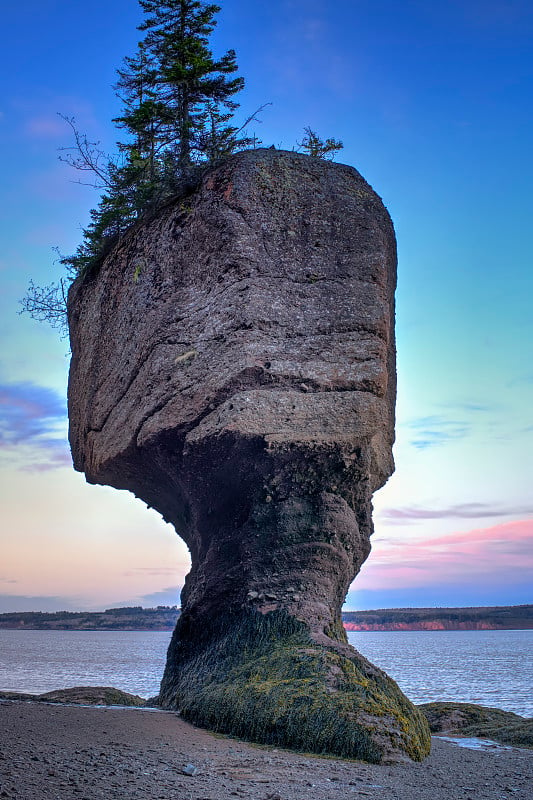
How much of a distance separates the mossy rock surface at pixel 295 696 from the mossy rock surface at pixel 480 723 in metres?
3.46

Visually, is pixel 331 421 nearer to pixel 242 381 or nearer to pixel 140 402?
pixel 242 381

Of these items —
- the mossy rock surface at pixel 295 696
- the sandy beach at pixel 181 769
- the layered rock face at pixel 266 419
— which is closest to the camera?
the sandy beach at pixel 181 769

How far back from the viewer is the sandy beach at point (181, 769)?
17.6ft

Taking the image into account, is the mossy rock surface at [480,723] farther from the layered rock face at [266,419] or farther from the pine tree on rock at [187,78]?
the pine tree on rock at [187,78]

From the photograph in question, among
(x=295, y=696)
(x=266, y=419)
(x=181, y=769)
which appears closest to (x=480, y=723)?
(x=295, y=696)

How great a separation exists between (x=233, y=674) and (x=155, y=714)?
1226 mm

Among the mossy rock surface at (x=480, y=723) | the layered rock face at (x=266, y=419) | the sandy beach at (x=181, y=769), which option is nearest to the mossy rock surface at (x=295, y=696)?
the layered rock face at (x=266, y=419)

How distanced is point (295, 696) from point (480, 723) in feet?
22.7

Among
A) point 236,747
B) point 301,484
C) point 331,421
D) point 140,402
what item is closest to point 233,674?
point 236,747

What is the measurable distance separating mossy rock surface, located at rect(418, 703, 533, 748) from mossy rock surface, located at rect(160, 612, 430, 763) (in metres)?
3.46

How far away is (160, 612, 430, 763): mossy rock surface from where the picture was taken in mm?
8172

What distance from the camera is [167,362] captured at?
11.8 m

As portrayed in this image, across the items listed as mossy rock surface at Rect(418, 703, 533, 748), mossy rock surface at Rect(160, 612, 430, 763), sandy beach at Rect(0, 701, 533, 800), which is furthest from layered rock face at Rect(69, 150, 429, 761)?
mossy rock surface at Rect(418, 703, 533, 748)

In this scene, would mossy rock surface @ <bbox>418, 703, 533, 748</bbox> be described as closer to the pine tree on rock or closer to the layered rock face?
the layered rock face
